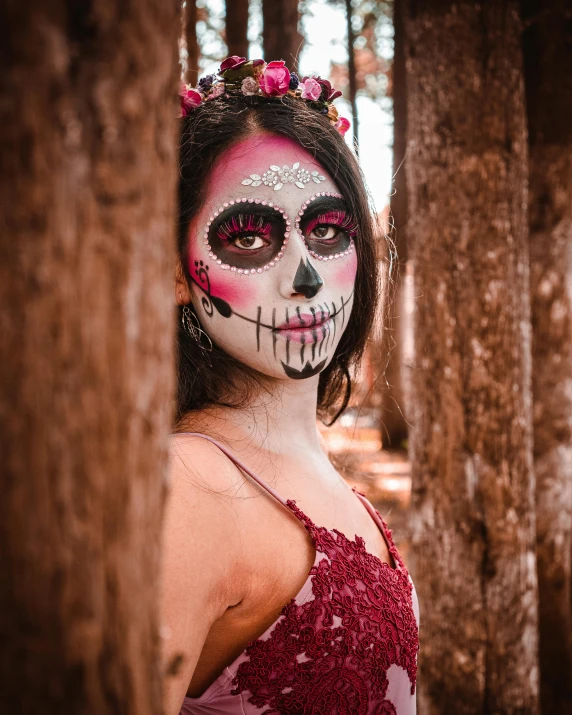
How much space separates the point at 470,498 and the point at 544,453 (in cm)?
80

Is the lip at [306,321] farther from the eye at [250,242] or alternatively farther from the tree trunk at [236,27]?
the tree trunk at [236,27]

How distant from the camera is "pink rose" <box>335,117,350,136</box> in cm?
196

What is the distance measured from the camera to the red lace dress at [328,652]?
4.48 ft

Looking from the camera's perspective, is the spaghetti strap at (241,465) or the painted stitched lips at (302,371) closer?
the spaghetti strap at (241,465)

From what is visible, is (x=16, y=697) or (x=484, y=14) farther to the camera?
(x=484, y=14)

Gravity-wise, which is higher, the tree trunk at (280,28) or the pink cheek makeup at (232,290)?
the tree trunk at (280,28)

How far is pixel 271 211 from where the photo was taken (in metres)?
1.62

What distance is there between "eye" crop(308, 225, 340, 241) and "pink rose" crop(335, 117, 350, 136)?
398mm

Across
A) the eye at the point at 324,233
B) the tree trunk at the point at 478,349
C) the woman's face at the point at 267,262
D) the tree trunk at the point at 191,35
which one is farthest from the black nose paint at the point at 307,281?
the tree trunk at the point at 191,35

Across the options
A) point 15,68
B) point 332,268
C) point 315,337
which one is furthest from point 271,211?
point 15,68

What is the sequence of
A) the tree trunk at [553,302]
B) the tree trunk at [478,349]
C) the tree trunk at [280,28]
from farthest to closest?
1. the tree trunk at [280,28]
2. the tree trunk at [553,302]
3. the tree trunk at [478,349]

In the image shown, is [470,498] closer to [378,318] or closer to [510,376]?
[510,376]

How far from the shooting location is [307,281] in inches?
63.1

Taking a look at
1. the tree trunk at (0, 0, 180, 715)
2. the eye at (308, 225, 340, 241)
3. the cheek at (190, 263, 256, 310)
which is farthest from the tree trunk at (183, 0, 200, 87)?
the tree trunk at (0, 0, 180, 715)
